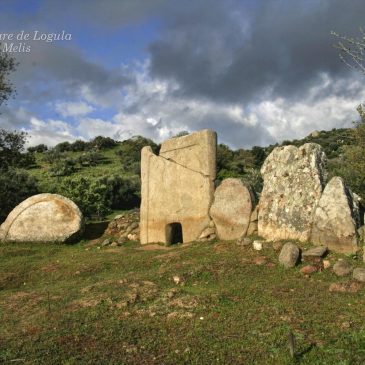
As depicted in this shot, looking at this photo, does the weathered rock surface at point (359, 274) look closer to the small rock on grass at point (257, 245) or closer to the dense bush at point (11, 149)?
the small rock on grass at point (257, 245)

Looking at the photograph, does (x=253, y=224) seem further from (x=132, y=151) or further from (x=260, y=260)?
(x=132, y=151)

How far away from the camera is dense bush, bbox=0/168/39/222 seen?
26.4m

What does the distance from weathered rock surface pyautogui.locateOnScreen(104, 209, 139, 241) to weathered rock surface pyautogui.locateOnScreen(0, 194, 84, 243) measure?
1452 mm

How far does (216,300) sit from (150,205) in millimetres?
8330

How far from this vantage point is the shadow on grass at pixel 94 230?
20014 mm

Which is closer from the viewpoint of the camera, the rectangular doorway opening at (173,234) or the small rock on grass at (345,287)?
the small rock on grass at (345,287)

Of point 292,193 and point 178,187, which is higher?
point 178,187

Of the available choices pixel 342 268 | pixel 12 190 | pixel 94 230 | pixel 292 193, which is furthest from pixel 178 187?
pixel 12 190

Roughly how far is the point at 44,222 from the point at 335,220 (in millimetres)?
11333

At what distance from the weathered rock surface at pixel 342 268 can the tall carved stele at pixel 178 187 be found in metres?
5.79

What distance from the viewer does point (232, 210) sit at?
15.9 meters

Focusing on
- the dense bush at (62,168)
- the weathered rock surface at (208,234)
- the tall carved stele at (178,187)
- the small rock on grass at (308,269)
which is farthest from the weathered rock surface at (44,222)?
the dense bush at (62,168)

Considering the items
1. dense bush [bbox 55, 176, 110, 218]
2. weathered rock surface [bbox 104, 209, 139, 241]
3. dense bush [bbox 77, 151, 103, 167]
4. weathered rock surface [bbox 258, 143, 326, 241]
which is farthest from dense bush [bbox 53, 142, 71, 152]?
weathered rock surface [bbox 258, 143, 326, 241]

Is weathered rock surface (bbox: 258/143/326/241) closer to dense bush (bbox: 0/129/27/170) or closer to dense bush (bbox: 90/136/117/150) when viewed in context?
dense bush (bbox: 0/129/27/170)
